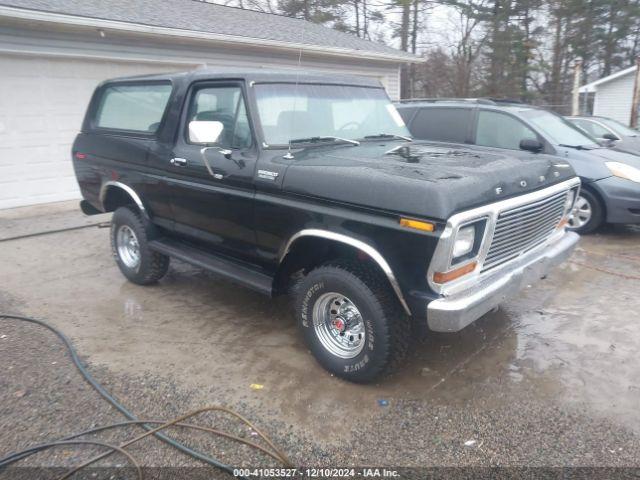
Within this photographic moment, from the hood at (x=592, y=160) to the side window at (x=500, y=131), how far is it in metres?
0.51

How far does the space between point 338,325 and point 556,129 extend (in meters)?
5.26

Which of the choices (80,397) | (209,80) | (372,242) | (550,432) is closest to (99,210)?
(209,80)

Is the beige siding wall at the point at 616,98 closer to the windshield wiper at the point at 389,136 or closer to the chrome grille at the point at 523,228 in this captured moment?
the windshield wiper at the point at 389,136

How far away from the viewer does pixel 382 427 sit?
291 centimetres

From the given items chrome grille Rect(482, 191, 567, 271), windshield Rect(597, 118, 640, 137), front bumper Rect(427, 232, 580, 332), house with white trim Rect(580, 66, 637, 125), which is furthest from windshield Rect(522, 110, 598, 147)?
house with white trim Rect(580, 66, 637, 125)

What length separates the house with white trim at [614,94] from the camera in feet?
77.9

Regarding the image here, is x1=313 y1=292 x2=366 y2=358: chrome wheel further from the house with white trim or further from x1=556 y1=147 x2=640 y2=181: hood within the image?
the house with white trim

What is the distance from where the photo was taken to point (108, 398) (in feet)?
10.5

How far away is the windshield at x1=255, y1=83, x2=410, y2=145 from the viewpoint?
3.82 metres

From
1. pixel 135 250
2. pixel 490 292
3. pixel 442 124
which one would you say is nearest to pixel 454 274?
pixel 490 292

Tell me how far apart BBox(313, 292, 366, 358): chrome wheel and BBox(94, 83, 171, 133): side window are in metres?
2.43

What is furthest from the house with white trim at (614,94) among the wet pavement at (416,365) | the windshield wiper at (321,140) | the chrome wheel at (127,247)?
the chrome wheel at (127,247)

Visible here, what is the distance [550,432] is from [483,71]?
2562 cm

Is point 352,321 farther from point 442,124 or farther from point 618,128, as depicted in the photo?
point 618,128
